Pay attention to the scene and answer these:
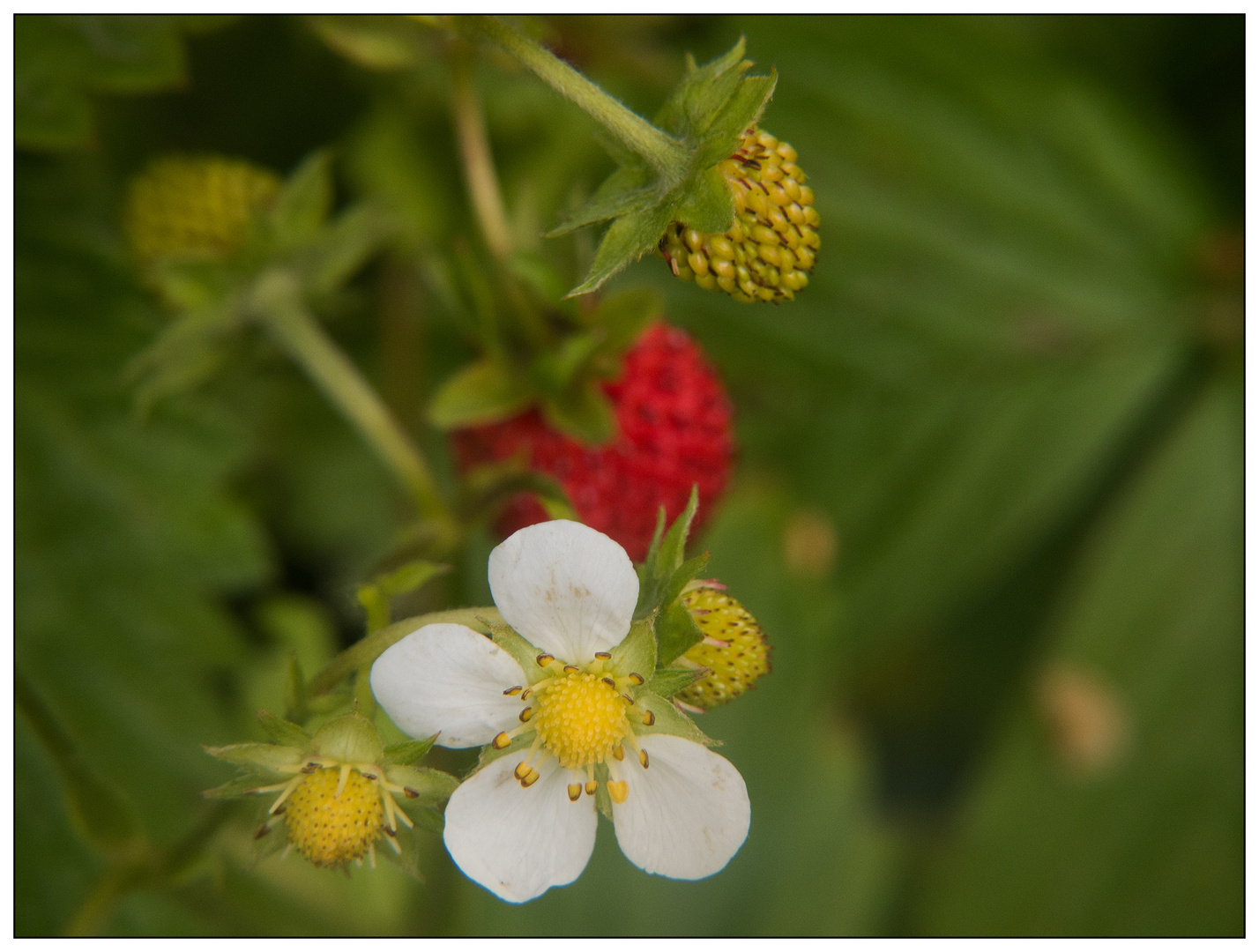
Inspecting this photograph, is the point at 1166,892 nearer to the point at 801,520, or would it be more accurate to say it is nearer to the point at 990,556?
the point at 990,556

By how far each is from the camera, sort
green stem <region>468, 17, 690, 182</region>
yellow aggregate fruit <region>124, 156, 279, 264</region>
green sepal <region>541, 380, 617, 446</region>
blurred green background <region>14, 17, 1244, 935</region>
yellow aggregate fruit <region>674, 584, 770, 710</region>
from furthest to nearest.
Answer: blurred green background <region>14, 17, 1244, 935</region> < yellow aggregate fruit <region>124, 156, 279, 264</region> < green sepal <region>541, 380, 617, 446</region> < yellow aggregate fruit <region>674, 584, 770, 710</region> < green stem <region>468, 17, 690, 182</region>

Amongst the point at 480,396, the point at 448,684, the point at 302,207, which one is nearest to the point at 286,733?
the point at 448,684

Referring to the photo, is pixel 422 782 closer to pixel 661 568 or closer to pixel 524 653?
pixel 524 653

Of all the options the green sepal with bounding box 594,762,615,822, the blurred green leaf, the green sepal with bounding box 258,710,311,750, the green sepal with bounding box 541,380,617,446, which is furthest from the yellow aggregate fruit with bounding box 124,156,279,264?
the blurred green leaf

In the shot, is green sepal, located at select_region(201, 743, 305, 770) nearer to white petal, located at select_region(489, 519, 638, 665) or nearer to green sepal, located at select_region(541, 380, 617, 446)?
white petal, located at select_region(489, 519, 638, 665)

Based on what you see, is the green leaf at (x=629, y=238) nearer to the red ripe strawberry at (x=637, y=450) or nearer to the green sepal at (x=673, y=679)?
the green sepal at (x=673, y=679)

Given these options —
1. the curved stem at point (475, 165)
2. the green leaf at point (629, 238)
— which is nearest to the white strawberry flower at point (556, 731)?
the green leaf at point (629, 238)
